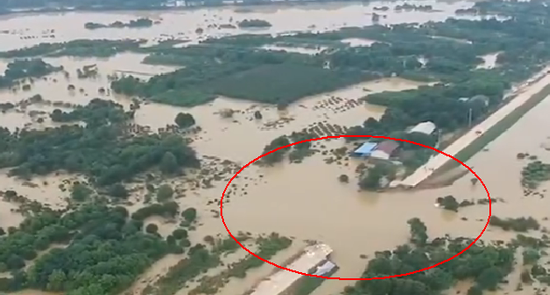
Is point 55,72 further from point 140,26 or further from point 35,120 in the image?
point 140,26

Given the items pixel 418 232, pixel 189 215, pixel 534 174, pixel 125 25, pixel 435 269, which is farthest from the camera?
pixel 125 25

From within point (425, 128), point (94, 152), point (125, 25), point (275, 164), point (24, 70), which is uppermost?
point (125, 25)

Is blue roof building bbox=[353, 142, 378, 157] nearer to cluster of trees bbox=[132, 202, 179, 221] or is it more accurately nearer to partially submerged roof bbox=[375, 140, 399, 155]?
partially submerged roof bbox=[375, 140, 399, 155]

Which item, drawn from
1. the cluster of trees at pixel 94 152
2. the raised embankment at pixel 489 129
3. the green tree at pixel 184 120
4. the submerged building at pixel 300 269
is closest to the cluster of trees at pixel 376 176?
the raised embankment at pixel 489 129

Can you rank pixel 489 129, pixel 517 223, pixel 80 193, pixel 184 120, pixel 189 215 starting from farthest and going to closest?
pixel 184 120
pixel 489 129
pixel 80 193
pixel 189 215
pixel 517 223

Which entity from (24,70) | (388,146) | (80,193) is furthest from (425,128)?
(24,70)

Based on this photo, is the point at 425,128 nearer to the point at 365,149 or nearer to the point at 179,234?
the point at 365,149

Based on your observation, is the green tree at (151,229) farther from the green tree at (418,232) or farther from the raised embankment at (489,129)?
the raised embankment at (489,129)
